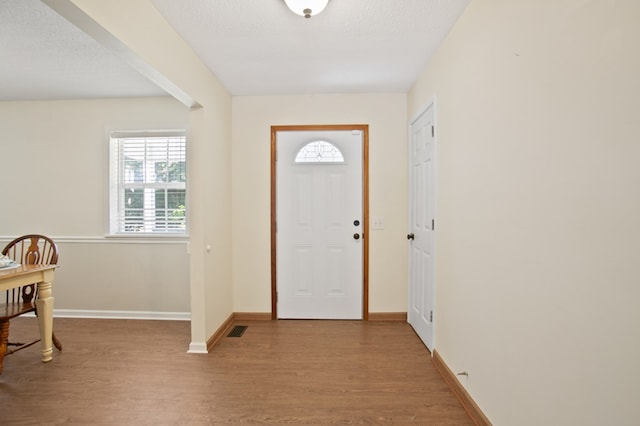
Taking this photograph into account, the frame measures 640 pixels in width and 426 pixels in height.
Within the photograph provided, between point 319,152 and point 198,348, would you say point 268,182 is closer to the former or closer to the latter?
point 319,152

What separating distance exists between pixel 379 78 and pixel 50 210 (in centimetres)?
387

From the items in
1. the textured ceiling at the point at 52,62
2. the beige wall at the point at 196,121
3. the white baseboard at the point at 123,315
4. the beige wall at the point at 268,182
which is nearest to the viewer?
the beige wall at the point at 196,121

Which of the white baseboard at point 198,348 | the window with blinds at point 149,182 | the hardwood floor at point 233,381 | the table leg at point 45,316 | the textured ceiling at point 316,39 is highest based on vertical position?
the textured ceiling at point 316,39

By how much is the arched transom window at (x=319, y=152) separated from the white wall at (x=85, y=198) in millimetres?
1372

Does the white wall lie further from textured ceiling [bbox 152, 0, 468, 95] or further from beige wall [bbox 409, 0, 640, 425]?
beige wall [bbox 409, 0, 640, 425]

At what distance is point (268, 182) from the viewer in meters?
3.20

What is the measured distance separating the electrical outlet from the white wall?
2105mm

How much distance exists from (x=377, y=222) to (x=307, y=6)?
2.08 meters

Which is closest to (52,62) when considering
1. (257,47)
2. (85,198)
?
(85,198)

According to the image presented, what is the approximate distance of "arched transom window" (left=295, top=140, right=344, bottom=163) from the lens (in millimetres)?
3215

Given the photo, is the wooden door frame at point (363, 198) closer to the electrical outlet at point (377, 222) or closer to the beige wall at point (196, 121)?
the electrical outlet at point (377, 222)

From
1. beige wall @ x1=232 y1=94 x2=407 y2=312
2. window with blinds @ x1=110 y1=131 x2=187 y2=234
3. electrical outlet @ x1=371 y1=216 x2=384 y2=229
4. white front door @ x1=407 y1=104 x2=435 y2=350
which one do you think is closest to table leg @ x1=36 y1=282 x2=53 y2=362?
window with blinds @ x1=110 y1=131 x2=187 y2=234

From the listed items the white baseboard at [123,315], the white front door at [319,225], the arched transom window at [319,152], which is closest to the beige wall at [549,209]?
the white front door at [319,225]

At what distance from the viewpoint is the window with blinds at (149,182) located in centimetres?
328
